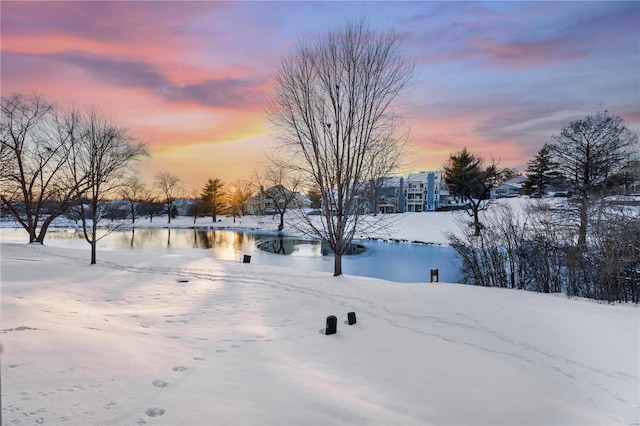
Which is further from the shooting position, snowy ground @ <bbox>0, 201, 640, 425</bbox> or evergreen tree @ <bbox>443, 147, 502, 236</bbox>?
evergreen tree @ <bbox>443, 147, 502, 236</bbox>

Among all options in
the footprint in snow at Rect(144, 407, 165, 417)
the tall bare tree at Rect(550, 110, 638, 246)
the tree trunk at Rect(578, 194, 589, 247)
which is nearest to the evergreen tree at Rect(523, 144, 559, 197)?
the tall bare tree at Rect(550, 110, 638, 246)

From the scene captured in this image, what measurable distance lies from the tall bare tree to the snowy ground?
17391 millimetres

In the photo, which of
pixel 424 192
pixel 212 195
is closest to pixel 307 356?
pixel 212 195

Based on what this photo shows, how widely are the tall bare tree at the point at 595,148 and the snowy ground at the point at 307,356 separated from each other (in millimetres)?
17391

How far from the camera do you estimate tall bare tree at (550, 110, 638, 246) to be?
20.7m

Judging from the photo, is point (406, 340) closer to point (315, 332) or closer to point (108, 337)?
point (315, 332)

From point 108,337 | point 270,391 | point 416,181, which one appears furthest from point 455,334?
point 416,181

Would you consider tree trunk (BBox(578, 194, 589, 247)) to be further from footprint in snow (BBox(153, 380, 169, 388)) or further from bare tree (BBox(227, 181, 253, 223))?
bare tree (BBox(227, 181, 253, 223))

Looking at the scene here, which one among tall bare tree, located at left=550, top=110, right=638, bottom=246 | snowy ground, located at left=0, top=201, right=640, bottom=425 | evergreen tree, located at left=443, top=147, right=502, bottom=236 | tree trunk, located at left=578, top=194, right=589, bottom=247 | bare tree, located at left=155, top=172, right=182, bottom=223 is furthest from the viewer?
bare tree, located at left=155, top=172, right=182, bottom=223

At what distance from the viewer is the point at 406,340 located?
5688mm

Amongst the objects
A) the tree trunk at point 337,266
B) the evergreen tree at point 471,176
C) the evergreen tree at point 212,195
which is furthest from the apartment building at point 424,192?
the tree trunk at point 337,266

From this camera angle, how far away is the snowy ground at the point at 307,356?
275 cm

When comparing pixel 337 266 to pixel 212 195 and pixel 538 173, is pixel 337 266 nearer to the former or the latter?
pixel 538 173

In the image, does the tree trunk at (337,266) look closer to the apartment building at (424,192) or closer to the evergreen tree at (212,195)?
the evergreen tree at (212,195)
